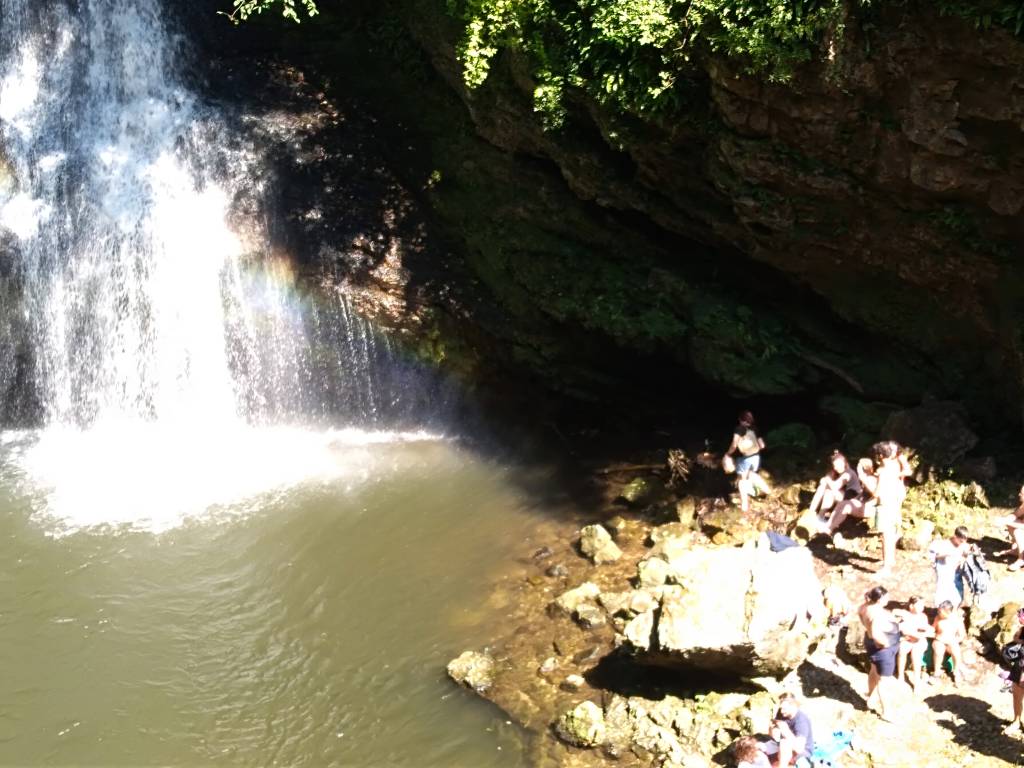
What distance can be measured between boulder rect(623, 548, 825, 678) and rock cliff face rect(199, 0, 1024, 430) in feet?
15.9

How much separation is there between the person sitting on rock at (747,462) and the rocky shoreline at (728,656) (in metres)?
1.01

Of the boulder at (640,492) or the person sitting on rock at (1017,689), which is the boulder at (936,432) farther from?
the person sitting on rock at (1017,689)

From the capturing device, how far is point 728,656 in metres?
9.75

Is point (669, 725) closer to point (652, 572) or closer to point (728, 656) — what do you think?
point (728, 656)

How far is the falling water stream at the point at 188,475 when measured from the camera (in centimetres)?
1060

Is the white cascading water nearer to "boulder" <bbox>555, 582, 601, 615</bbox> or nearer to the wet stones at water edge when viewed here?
"boulder" <bbox>555, 582, 601, 615</bbox>

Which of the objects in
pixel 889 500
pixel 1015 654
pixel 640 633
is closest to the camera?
pixel 1015 654

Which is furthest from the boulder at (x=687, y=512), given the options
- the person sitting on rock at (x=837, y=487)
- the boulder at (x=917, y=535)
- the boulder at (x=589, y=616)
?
the boulder at (x=917, y=535)

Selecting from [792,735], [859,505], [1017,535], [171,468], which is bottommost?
[792,735]

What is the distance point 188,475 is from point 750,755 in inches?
414

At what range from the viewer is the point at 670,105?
12711 mm

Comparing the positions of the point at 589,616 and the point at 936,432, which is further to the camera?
the point at 936,432

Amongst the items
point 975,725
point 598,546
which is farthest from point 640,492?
point 975,725

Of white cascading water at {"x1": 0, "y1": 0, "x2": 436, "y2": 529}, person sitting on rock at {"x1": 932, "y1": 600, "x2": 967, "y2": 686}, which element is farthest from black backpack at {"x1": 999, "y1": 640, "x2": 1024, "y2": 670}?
white cascading water at {"x1": 0, "y1": 0, "x2": 436, "y2": 529}
